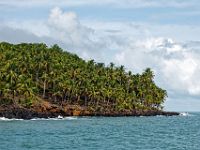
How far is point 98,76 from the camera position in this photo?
550 ft

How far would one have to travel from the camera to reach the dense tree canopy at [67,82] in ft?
461

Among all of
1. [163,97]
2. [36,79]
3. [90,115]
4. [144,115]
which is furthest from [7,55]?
[163,97]

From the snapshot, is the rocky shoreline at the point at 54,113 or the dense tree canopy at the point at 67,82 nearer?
the rocky shoreline at the point at 54,113

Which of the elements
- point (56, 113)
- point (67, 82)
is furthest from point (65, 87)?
point (56, 113)

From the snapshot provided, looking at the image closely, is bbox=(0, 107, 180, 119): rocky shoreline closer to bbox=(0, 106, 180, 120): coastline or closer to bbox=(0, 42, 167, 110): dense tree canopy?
bbox=(0, 106, 180, 120): coastline

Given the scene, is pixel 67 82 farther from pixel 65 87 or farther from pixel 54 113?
pixel 54 113

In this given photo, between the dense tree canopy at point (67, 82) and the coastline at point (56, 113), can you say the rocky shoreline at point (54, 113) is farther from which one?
the dense tree canopy at point (67, 82)

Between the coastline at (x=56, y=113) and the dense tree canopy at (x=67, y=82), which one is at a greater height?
the dense tree canopy at (x=67, y=82)

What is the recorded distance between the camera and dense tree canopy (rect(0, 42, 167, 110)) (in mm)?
140375

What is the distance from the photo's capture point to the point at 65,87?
150875mm

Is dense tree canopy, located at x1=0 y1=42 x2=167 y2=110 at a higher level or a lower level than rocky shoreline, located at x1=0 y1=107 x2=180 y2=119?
higher

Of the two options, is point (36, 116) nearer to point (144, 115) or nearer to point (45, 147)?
point (144, 115)

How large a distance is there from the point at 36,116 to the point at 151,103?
6527cm

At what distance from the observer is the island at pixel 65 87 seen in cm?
13825
